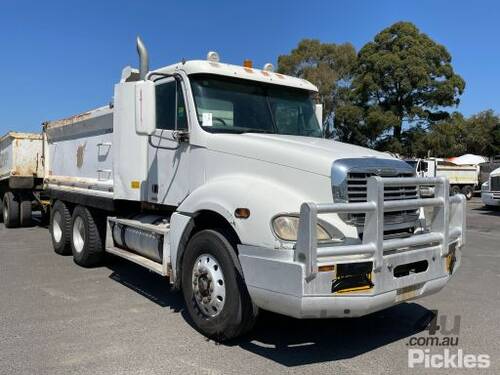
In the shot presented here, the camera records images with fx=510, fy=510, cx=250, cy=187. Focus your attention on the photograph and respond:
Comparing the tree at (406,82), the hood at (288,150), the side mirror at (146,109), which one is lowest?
the hood at (288,150)

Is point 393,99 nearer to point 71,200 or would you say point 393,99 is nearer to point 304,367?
point 71,200

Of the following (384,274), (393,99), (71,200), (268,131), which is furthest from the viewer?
(393,99)

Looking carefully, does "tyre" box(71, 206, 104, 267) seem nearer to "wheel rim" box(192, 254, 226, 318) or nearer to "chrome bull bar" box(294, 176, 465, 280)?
"wheel rim" box(192, 254, 226, 318)

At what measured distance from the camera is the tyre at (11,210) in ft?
45.5

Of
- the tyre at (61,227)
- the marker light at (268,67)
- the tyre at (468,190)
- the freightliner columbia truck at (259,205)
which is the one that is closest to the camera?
the freightliner columbia truck at (259,205)

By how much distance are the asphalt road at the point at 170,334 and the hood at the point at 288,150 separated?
1530mm

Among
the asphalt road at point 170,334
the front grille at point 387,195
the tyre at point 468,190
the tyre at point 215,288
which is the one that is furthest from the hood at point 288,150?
the tyre at point 468,190

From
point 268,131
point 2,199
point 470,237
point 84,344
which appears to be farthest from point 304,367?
point 2,199

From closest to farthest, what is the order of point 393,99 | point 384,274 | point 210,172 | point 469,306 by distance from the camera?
point 384,274 < point 210,172 < point 469,306 < point 393,99

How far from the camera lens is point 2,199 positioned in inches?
598

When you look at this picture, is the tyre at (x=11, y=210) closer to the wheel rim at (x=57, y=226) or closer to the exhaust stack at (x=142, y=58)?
the wheel rim at (x=57, y=226)

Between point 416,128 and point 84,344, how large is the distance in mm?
29578

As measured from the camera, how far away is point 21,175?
13.4 metres

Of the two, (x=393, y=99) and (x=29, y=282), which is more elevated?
(x=393, y=99)
